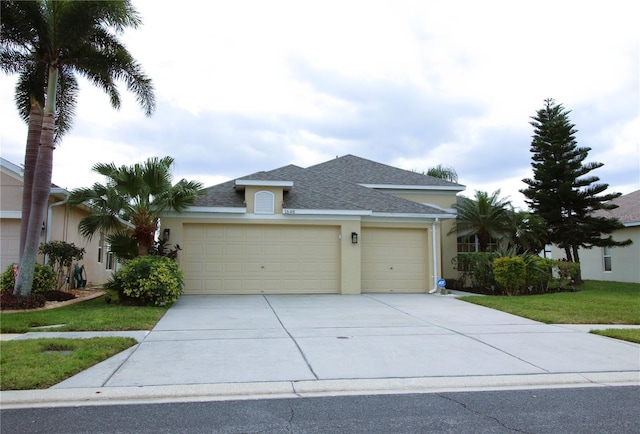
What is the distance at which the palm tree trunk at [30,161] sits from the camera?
12.6 m

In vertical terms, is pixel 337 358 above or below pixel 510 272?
below

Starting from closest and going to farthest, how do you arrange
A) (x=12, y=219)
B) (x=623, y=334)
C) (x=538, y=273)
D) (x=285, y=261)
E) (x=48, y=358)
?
(x=48, y=358), (x=623, y=334), (x=12, y=219), (x=285, y=261), (x=538, y=273)

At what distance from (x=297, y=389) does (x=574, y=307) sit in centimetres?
973

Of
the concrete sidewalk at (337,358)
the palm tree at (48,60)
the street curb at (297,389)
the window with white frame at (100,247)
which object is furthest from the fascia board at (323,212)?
the street curb at (297,389)

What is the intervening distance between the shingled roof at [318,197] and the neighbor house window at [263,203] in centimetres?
44

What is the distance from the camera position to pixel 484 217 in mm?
19297

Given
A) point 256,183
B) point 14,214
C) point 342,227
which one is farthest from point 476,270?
point 14,214

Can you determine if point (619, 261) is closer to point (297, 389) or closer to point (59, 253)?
point (297, 389)

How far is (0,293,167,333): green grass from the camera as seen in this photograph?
29.2ft

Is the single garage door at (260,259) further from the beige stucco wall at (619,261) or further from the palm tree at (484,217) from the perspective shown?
the beige stucco wall at (619,261)

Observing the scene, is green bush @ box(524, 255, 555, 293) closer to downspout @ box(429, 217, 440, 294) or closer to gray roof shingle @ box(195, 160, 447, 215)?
downspout @ box(429, 217, 440, 294)

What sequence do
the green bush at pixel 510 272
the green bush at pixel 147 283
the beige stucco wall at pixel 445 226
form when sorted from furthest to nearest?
the beige stucco wall at pixel 445 226 → the green bush at pixel 510 272 → the green bush at pixel 147 283

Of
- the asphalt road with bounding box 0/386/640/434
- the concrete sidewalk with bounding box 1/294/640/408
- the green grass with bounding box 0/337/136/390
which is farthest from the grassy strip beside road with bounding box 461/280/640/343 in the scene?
the green grass with bounding box 0/337/136/390

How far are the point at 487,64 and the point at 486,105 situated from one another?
255 centimetres
